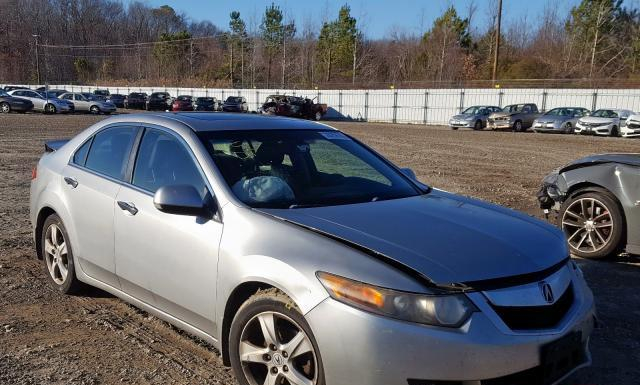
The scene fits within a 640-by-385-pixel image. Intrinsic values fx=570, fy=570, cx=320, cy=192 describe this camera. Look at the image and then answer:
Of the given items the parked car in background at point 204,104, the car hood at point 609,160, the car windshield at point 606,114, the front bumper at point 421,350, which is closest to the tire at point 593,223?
the car hood at point 609,160

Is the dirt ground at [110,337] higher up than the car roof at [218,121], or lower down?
lower down

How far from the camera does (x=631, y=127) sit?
28.0 m

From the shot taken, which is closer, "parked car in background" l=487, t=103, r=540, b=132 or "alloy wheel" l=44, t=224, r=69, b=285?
"alloy wheel" l=44, t=224, r=69, b=285

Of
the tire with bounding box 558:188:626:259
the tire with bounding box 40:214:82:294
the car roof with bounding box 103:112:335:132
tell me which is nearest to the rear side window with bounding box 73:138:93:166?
the car roof with bounding box 103:112:335:132

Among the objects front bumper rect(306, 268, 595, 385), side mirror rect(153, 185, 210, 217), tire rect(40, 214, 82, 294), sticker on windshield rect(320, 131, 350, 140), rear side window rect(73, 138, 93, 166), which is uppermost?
sticker on windshield rect(320, 131, 350, 140)

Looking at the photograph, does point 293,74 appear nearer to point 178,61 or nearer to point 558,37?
Result: point 178,61

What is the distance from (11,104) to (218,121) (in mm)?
36850

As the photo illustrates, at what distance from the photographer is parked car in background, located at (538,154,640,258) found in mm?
5746

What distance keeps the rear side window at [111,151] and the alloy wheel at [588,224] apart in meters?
4.72

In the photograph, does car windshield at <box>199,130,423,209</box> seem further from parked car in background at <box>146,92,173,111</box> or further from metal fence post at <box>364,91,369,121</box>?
metal fence post at <box>364,91,369,121</box>

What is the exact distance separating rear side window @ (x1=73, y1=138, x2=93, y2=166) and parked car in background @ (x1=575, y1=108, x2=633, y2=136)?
29.2 metres

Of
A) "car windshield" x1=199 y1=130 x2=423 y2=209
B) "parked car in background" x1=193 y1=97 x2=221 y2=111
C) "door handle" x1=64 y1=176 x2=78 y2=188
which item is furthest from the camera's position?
"parked car in background" x1=193 y1=97 x2=221 y2=111

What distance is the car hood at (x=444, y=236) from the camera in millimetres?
2607

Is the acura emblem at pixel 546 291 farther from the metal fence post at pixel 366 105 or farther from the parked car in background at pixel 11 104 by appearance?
the metal fence post at pixel 366 105
